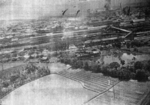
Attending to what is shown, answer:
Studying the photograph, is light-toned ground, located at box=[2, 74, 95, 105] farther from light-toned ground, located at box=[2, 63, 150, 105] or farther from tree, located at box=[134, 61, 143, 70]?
tree, located at box=[134, 61, 143, 70]

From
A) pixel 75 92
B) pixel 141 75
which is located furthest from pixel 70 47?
pixel 141 75

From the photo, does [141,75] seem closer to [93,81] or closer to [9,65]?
[93,81]

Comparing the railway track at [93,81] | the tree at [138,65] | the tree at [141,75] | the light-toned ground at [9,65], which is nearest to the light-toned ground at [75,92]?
the railway track at [93,81]

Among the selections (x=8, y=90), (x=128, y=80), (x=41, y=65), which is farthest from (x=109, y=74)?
(x=8, y=90)

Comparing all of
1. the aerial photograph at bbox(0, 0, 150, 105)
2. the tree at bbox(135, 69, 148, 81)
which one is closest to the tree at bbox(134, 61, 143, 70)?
the aerial photograph at bbox(0, 0, 150, 105)

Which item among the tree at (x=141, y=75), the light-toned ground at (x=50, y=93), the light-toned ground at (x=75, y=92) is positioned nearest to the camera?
the light-toned ground at (x=75, y=92)

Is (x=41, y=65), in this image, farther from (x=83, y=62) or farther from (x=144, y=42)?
(x=144, y=42)

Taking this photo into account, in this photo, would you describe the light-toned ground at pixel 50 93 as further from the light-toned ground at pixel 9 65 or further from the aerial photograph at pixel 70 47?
the light-toned ground at pixel 9 65

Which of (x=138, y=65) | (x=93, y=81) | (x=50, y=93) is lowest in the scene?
(x=50, y=93)

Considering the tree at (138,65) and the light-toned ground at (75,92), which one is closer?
the light-toned ground at (75,92)

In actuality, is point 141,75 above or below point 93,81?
above
